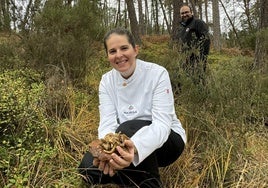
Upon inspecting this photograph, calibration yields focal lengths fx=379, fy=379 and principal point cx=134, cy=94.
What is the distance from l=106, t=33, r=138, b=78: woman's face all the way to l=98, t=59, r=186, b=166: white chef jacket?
0.28ft

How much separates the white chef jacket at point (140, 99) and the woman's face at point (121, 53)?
0.08m

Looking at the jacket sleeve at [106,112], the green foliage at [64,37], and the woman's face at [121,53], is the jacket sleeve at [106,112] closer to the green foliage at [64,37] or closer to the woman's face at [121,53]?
the woman's face at [121,53]

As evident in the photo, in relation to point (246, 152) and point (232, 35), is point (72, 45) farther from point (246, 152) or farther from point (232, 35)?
point (232, 35)

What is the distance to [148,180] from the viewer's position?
2.35m

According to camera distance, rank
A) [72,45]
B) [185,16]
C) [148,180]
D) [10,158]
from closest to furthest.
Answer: [148,180], [10,158], [72,45], [185,16]

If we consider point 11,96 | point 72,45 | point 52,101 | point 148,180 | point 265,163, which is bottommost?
point 265,163

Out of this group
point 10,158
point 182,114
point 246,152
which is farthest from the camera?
point 182,114

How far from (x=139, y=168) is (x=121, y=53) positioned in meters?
0.75

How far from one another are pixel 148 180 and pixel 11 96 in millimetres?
1244

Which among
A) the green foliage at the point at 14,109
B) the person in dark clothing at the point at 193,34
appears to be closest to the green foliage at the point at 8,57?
the green foliage at the point at 14,109

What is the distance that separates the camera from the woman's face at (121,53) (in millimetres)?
2488

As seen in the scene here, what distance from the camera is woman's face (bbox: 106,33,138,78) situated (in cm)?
249

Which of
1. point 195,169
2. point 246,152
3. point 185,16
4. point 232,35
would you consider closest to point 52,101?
point 195,169

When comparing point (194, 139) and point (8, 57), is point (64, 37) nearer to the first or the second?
point (8, 57)
